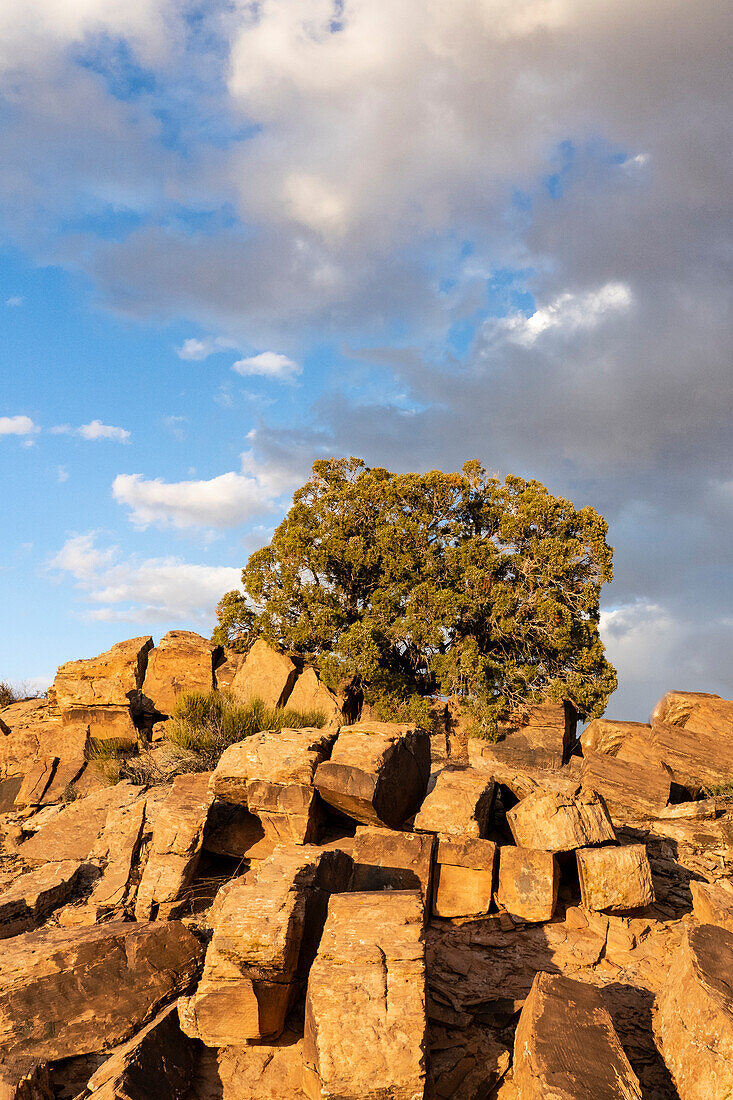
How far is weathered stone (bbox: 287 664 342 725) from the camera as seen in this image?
16469 mm

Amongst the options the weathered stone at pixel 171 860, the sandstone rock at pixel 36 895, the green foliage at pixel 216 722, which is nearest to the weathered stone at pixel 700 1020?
the weathered stone at pixel 171 860

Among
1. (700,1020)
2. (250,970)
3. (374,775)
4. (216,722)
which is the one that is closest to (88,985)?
(250,970)

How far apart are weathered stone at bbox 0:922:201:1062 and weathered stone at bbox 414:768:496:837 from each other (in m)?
2.71

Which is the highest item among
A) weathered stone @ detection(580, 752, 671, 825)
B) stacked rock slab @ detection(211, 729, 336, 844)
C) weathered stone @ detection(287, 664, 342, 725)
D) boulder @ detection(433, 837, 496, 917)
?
weathered stone @ detection(287, 664, 342, 725)

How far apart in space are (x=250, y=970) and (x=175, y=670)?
40.8 feet

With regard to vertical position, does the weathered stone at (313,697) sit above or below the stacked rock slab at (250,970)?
above

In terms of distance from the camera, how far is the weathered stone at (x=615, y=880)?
7.01 meters

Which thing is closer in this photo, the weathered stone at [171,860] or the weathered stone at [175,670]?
the weathered stone at [171,860]

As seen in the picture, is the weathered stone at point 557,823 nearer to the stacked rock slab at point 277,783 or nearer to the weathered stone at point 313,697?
the stacked rock slab at point 277,783

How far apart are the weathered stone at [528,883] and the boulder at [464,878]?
16 cm

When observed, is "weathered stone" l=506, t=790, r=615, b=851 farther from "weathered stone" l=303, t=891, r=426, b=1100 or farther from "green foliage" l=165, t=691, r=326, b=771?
"green foliage" l=165, t=691, r=326, b=771

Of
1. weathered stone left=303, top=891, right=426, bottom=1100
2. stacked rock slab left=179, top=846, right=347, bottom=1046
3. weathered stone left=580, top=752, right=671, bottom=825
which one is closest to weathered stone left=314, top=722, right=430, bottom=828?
stacked rock slab left=179, top=846, right=347, bottom=1046

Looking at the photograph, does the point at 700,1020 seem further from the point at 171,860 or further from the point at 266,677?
the point at 266,677

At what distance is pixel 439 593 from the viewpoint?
56.5 ft
